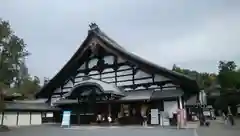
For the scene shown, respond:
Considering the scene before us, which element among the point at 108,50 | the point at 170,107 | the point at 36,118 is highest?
the point at 108,50

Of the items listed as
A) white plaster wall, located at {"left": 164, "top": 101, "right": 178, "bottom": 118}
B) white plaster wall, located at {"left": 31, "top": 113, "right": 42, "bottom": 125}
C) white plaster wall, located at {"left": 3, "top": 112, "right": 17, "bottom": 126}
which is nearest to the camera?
white plaster wall, located at {"left": 164, "top": 101, "right": 178, "bottom": 118}

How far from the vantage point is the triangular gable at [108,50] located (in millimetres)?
16906

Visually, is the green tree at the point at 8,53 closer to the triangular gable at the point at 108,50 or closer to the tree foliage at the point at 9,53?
the tree foliage at the point at 9,53

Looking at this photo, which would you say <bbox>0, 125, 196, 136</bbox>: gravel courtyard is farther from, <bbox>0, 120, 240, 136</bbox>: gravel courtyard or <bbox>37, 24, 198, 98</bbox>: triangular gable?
<bbox>37, 24, 198, 98</bbox>: triangular gable

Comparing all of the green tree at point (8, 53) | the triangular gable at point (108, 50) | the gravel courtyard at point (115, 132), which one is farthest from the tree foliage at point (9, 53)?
the gravel courtyard at point (115, 132)

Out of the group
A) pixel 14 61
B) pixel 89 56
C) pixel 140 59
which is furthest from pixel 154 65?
pixel 14 61

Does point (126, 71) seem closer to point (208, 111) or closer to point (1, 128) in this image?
point (1, 128)

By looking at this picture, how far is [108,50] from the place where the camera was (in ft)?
67.1

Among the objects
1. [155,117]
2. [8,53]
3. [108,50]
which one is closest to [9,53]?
[8,53]

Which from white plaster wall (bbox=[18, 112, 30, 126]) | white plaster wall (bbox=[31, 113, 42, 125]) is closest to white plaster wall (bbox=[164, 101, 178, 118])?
white plaster wall (bbox=[18, 112, 30, 126])

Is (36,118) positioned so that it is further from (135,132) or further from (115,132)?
(135,132)

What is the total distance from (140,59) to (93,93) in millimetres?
4343

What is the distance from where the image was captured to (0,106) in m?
17.1

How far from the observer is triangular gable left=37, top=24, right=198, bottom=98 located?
55.5 feet
